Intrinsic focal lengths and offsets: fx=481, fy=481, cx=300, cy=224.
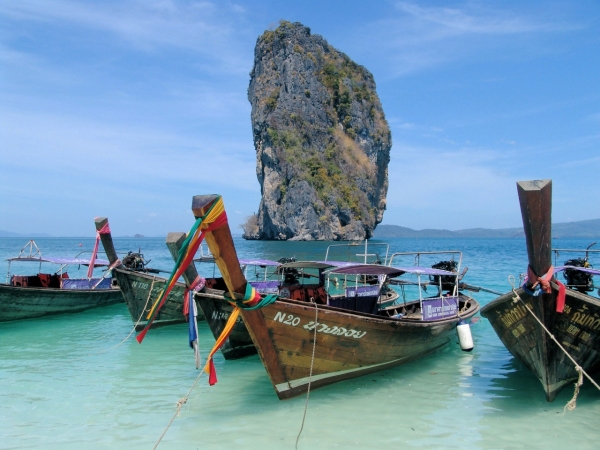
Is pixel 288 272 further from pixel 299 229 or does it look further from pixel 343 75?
pixel 343 75

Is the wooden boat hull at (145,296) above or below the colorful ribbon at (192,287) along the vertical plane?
below

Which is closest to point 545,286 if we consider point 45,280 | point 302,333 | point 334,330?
point 334,330

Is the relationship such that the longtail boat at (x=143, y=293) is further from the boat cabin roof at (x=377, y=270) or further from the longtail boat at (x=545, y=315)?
the longtail boat at (x=545, y=315)

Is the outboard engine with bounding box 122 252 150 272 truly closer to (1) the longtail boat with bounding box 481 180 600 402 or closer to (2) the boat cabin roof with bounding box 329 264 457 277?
(2) the boat cabin roof with bounding box 329 264 457 277

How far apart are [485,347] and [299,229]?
75.1 meters

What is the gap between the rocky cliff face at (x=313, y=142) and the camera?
87.6 m

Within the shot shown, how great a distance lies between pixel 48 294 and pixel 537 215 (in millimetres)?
14471

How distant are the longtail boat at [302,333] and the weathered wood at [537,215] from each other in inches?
111

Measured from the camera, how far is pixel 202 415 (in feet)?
23.2

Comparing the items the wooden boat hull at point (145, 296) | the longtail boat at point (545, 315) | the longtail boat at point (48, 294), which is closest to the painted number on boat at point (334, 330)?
the longtail boat at point (545, 315)

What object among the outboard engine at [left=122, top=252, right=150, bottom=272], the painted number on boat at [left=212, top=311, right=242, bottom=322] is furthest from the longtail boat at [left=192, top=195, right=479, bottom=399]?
the outboard engine at [left=122, top=252, right=150, bottom=272]

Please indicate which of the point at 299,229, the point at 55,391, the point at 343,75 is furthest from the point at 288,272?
the point at 343,75

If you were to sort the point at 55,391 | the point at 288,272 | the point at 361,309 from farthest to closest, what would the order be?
the point at 288,272 → the point at 361,309 → the point at 55,391

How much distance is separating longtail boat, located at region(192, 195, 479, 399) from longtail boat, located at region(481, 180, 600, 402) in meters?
1.97
